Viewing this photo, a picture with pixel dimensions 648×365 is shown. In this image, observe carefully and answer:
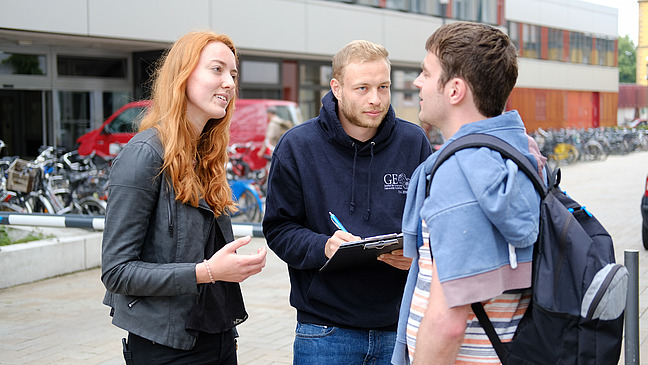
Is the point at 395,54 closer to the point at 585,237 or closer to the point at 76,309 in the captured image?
the point at 76,309

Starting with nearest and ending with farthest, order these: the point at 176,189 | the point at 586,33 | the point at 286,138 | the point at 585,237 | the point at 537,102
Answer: the point at 585,237 → the point at 176,189 → the point at 286,138 → the point at 537,102 → the point at 586,33

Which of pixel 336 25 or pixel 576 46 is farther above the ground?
pixel 576 46

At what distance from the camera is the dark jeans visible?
2.44 meters

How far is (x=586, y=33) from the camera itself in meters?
47.7

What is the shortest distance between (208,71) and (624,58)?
118 meters

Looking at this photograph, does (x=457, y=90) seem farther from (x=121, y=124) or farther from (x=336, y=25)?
(x=336, y=25)

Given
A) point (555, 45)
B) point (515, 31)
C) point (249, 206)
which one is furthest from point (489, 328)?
point (555, 45)

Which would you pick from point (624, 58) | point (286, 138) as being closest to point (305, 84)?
point (286, 138)

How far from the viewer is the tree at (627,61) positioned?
107125 millimetres

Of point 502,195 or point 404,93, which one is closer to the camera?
point 502,195

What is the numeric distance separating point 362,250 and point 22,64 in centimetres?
1868

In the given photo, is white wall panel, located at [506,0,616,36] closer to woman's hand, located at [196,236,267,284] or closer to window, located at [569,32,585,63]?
window, located at [569,32,585,63]

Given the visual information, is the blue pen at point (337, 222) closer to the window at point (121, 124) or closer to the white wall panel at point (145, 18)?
the window at point (121, 124)

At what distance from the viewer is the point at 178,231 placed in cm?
246
